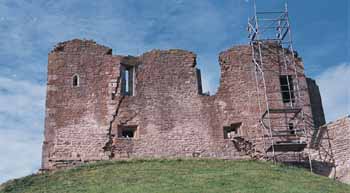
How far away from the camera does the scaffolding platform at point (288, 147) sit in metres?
17.7

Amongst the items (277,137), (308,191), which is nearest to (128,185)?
(308,191)

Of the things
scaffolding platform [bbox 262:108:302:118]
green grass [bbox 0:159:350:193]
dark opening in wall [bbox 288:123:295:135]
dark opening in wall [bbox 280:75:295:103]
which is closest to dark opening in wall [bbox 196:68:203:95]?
scaffolding platform [bbox 262:108:302:118]

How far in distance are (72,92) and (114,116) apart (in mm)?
1782

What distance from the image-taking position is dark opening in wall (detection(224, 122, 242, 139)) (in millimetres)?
19006

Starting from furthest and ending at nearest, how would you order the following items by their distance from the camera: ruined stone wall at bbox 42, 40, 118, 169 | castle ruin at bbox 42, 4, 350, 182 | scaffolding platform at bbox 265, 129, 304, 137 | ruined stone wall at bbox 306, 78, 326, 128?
1. ruined stone wall at bbox 306, 78, 326, 128
2. scaffolding platform at bbox 265, 129, 304, 137
3. castle ruin at bbox 42, 4, 350, 182
4. ruined stone wall at bbox 42, 40, 118, 169

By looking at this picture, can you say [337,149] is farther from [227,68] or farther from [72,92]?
[72,92]

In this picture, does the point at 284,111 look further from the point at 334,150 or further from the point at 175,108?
the point at 175,108

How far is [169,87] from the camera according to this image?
19.2 metres

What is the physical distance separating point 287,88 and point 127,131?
6.32 meters

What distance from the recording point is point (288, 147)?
18.1 metres

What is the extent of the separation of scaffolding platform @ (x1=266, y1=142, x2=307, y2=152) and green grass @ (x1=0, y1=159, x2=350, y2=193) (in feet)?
2.70

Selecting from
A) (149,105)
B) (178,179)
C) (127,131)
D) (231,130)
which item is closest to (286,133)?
(231,130)

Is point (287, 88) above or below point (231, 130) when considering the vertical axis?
above

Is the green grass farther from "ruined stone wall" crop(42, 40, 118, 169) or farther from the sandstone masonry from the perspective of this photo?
"ruined stone wall" crop(42, 40, 118, 169)
